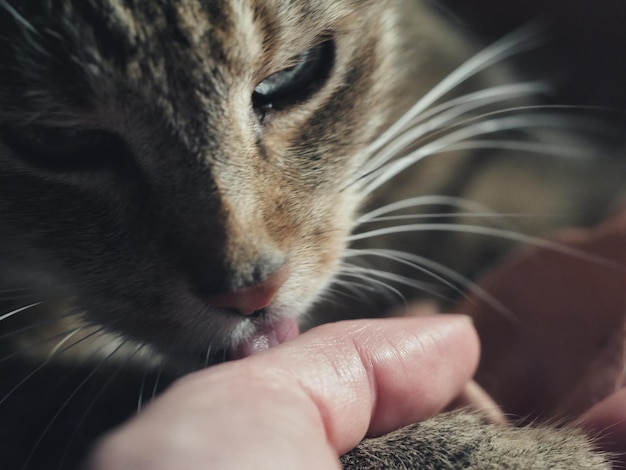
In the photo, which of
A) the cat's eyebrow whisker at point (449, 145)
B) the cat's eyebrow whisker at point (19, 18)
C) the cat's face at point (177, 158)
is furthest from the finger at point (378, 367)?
the cat's eyebrow whisker at point (19, 18)

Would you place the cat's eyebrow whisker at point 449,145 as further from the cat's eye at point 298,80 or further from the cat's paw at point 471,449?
the cat's paw at point 471,449

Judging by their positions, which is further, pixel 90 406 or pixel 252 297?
pixel 90 406

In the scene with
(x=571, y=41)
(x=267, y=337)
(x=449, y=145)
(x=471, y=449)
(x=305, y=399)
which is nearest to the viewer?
(x=305, y=399)

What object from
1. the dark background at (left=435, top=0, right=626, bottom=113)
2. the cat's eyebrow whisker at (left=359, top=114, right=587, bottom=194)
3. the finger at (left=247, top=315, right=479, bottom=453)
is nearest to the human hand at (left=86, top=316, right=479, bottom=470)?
the finger at (left=247, top=315, right=479, bottom=453)

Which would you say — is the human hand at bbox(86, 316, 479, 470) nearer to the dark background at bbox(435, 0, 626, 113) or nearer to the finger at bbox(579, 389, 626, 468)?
the finger at bbox(579, 389, 626, 468)

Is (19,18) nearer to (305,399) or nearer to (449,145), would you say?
(305,399)

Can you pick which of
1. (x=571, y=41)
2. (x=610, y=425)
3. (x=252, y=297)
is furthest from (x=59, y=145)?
(x=571, y=41)

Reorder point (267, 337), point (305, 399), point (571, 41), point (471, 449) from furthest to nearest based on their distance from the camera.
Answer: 1. point (571, 41)
2. point (267, 337)
3. point (471, 449)
4. point (305, 399)

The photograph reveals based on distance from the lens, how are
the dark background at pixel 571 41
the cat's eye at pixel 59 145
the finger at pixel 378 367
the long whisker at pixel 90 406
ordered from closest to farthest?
the finger at pixel 378 367
the cat's eye at pixel 59 145
the long whisker at pixel 90 406
the dark background at pixel 571 41
